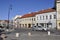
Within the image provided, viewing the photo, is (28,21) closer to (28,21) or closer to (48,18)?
(28,21)

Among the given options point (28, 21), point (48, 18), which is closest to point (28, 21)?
point (28, 21)

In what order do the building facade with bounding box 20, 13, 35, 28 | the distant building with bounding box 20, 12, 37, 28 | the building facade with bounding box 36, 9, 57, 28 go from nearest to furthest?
the building facade with bounding box 36, 9, 57, 28, the distant building with bounding box 20, 12, 37, 28, the building facade with bounding box 20, 13, 35, 28

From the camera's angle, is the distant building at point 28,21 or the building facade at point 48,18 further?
the distant building at point 28,21

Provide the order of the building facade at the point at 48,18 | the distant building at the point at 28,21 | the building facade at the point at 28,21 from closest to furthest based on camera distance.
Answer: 1. the building facade at the point at 48,18
2. the distant building at the point at 28,21
3. the building facade at the point at 28,21

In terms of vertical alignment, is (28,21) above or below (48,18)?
below

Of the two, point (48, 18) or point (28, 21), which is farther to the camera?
point (28, 21)

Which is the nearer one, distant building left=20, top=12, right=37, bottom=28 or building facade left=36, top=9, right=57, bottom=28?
building facade left=36, top=9, right=57, bottom=28

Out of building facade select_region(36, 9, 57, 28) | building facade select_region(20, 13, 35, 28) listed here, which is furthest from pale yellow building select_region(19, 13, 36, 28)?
building facade select_region(36, 9, 57, 28)

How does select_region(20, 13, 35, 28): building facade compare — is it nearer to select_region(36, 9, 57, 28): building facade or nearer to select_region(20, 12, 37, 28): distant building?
select_region(20, 12, 37, 28): distant building

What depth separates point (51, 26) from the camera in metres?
65.3

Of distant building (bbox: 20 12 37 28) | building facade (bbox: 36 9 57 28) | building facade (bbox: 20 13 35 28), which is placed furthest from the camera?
building facade (bbox: 20 13 35 28)

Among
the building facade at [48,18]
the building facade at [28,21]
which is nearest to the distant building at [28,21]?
the building facade at [28,21]

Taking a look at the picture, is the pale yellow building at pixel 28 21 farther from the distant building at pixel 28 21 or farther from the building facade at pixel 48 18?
the building facade at pixel 48 18

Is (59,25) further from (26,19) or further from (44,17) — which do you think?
(26,19)
